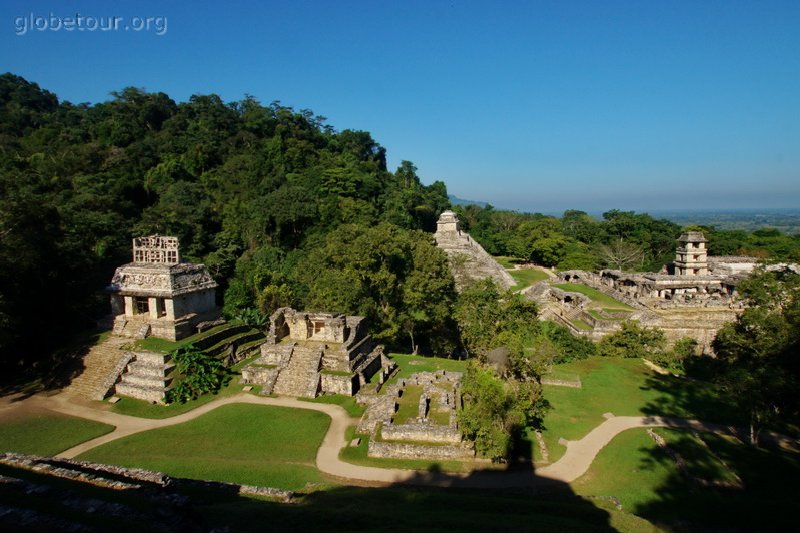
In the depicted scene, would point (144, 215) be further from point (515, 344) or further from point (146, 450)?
point (515, 344)

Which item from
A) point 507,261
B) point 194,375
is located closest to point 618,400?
point 194,375

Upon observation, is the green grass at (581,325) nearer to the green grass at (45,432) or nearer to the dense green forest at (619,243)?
the dense green forest at (619,243)

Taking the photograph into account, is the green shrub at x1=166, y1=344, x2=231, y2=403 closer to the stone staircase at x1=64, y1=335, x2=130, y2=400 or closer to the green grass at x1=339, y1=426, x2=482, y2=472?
the stone staircase at x1=64, y1=335, x2=130, y2=400

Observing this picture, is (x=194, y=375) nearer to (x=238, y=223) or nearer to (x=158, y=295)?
(x=158, y=295)

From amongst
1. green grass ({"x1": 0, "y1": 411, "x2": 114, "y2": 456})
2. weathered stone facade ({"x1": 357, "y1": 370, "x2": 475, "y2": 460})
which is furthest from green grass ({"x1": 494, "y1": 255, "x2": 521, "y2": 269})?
green grass ({"x1": 0, "y1": 411, "x2": 114, "y2": 456})

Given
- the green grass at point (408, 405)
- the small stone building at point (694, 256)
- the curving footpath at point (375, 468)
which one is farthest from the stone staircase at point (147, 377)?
the small stone building at point (694, 256)
